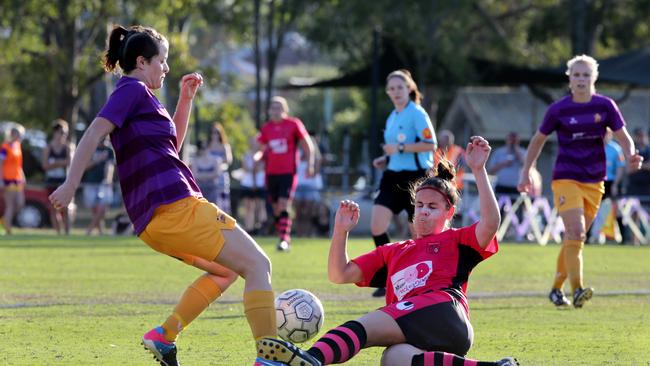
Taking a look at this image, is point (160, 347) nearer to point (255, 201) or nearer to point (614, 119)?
point (614, 119)

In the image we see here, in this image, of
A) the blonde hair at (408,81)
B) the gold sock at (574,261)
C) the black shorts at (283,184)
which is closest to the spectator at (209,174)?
the black shorts at (283,184)

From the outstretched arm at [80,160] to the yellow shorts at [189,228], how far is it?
0.43 m

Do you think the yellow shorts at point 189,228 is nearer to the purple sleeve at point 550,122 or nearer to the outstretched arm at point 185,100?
the outstretched arm at point 185,100

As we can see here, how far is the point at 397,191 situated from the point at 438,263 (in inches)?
206

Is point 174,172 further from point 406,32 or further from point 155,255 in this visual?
point 406,32

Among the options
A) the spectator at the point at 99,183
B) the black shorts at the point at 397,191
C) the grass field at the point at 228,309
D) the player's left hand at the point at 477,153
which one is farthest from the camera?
the spectator at the point at 99,183

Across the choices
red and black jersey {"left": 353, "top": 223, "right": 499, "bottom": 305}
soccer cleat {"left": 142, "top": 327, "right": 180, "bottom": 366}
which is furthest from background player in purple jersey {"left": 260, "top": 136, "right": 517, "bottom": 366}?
A: soccer cleat {"left": 142, "top": 327, "right": 180, "bottom": 366}

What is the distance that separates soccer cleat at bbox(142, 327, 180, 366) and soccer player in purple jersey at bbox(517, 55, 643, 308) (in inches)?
188

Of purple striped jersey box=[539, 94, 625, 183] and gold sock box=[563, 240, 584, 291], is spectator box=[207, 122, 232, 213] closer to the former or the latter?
purple striped jersey box=[539, 94, 625, 183]

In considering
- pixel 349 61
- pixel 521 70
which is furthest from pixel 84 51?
pixel 521 70

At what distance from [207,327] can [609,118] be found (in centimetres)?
389

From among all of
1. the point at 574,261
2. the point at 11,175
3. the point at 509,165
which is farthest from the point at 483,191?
the point at 11,175

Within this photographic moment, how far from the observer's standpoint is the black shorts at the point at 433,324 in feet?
21.4

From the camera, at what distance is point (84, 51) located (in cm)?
3434
